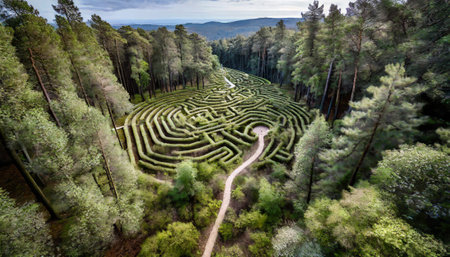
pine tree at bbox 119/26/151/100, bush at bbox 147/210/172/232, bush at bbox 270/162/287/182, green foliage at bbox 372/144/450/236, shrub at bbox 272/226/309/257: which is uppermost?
pine tree at bbox 119/26/151/100

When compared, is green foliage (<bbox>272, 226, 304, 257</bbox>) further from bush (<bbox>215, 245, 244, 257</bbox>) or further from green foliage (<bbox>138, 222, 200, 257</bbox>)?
green foliage (<bbox>138, 222, 200, 257</bbox>)

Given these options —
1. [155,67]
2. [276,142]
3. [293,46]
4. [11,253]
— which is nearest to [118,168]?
[11,253]

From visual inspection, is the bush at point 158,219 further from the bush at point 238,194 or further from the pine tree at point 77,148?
the bush at point 238,194

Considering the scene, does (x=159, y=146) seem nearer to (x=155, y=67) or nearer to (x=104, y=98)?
(x=104, y=98)

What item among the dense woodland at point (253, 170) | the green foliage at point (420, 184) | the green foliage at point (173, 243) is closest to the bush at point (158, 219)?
the dense woodland at point (253, 170)

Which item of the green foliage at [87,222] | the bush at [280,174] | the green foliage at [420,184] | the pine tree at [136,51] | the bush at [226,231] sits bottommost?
the bush at [226,231]

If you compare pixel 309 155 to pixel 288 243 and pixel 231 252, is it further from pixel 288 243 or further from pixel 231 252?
pixel 231 252

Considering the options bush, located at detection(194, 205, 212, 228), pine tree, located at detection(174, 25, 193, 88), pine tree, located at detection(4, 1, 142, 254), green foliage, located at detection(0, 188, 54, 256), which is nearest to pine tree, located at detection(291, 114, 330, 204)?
bush, located at detection(194, 205, 212, 228)

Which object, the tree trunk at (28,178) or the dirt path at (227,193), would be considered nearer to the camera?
the tree trunk at (28,178)
